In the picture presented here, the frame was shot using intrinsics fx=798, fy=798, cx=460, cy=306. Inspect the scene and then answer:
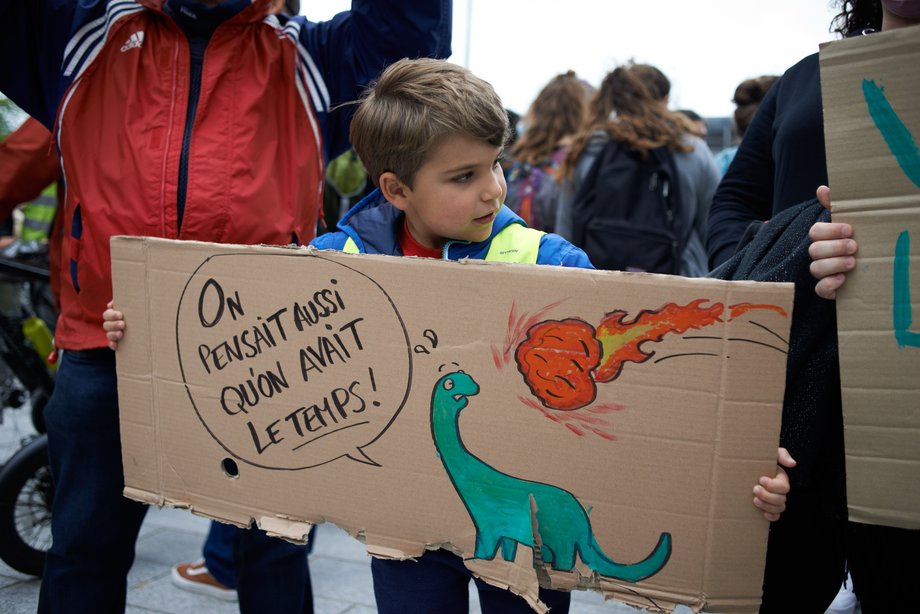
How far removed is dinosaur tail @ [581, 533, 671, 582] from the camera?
1.26 metres

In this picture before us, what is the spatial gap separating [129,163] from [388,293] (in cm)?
77

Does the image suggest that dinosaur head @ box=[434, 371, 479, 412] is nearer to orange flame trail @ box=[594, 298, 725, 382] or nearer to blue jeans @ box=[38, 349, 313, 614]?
orange flame trail @ box=[594, 298, 725, 382]

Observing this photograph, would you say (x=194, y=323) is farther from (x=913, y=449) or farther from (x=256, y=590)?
(x=913, y=449)

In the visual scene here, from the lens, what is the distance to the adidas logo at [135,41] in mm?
1774

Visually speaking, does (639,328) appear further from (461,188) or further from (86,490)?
(86,490)

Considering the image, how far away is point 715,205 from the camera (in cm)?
197

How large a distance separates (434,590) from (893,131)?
108 cm

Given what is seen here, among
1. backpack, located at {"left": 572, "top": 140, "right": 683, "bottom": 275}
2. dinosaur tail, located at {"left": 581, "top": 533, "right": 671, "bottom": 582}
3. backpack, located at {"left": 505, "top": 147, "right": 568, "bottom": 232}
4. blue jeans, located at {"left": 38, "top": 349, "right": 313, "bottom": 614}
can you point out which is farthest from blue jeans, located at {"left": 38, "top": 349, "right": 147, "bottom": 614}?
backpack, located at {"left": 505, "top": 147, "right": 568, "bottom": 232}

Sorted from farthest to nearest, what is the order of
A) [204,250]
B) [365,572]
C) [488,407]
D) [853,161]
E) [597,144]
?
1. [597,144]
2. [365,572]
3. [204,250]
4. [488,407]
5. [853,161]

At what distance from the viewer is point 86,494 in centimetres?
176

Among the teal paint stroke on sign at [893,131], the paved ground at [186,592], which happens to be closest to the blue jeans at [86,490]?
the paved ground at [186,592]

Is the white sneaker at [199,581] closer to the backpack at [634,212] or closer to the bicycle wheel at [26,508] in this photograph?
the bicycle wheel at [26,508]

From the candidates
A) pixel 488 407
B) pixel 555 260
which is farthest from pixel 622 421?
pixel 555 260

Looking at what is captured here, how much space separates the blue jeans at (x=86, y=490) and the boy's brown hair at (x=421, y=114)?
784 millimetres
